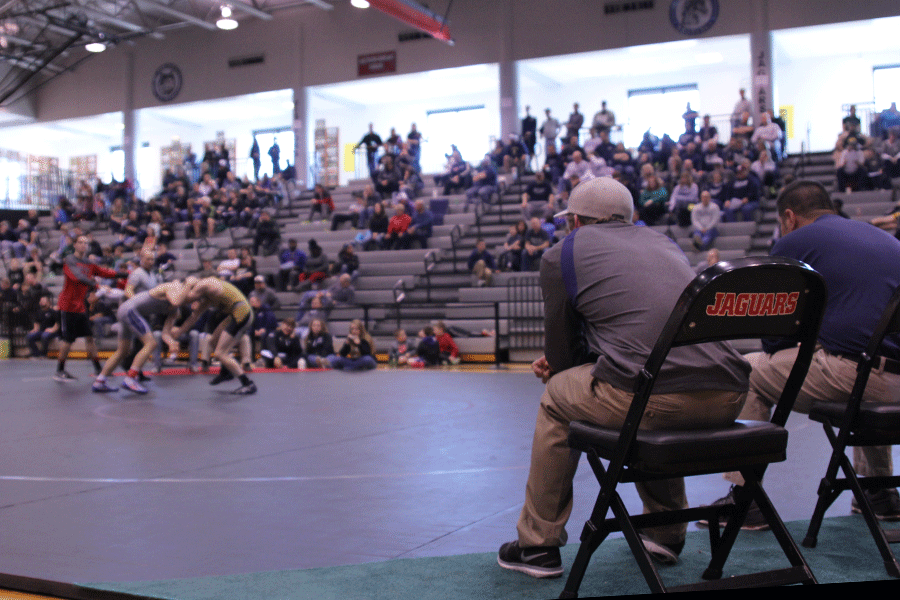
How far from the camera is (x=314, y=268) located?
17.2m

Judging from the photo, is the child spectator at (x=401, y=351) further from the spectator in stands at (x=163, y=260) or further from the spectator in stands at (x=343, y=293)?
the spectator in stands at (x=163, y=260)

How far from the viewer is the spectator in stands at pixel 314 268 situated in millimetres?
16859

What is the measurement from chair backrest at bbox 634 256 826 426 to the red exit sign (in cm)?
2261

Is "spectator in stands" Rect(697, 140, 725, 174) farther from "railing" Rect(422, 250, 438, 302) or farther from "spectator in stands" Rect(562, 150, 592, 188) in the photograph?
"railing" Rect(422, 250, 438, 302)

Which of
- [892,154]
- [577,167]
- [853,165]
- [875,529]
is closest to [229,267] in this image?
[577,167]

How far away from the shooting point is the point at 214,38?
26531mm

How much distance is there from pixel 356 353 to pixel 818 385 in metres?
9.97

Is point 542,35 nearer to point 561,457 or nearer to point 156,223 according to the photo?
point 156,223

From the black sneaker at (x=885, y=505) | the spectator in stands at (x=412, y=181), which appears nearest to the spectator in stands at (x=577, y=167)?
the spectator in stands at (x=412, y=181)

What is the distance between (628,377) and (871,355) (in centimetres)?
100

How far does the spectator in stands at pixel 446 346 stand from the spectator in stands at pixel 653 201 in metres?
4.20

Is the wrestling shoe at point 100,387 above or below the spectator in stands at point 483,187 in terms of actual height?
below

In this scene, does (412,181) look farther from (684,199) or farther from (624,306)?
(624,306)

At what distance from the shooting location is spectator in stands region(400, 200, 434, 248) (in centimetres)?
1784
